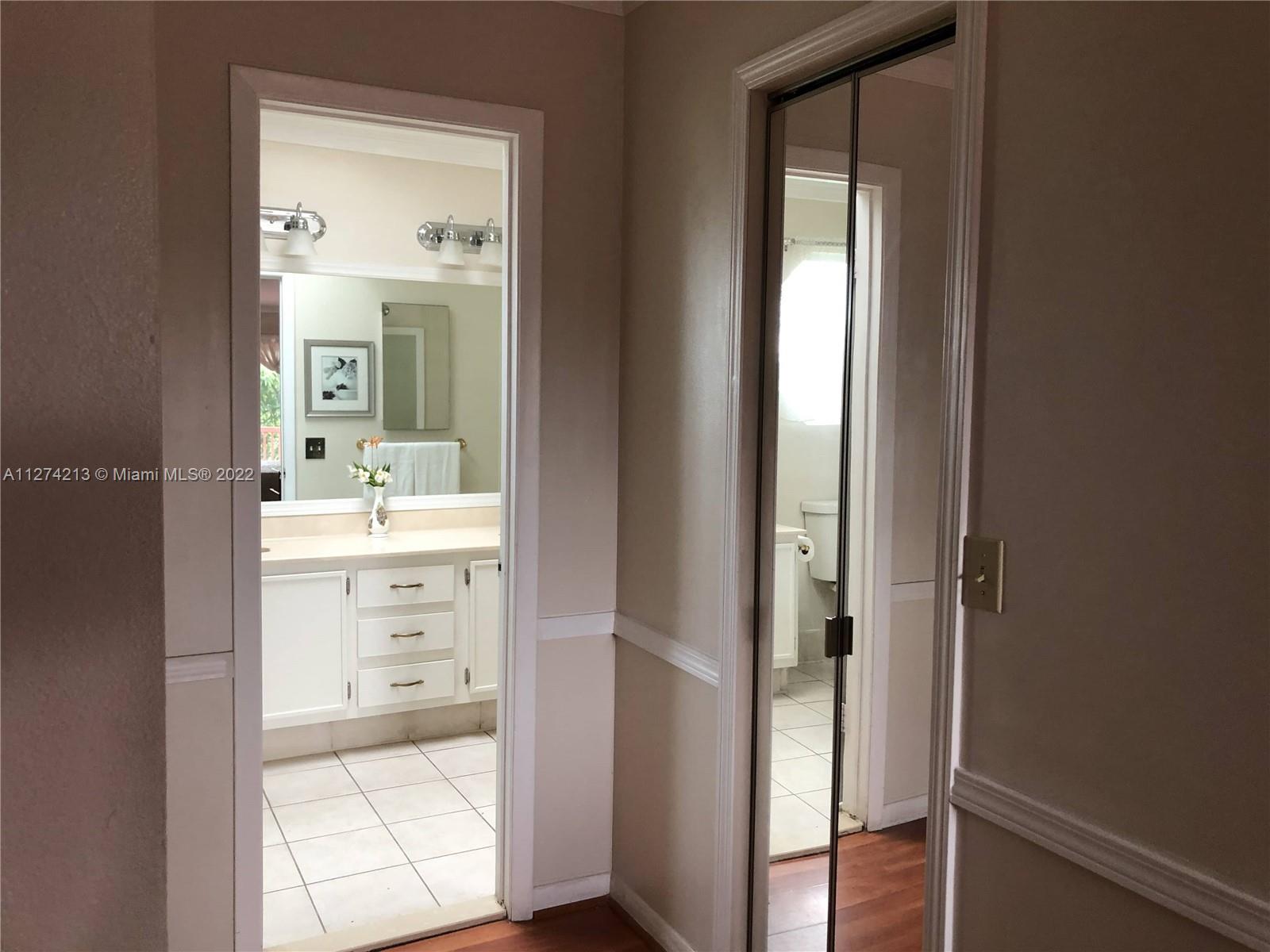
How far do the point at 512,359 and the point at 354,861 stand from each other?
1688 mm

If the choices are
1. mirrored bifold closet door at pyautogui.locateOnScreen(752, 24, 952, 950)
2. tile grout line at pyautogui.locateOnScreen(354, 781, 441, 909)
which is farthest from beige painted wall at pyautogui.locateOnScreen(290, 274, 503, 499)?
mirrored bifold closet door at pyautogui.locateOnScreen(752, 24, 952, 950)

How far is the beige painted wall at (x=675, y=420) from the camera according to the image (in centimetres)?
230

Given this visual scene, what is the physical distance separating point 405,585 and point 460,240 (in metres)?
1.53

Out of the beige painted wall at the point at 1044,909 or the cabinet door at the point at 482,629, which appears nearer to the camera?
the beige painted wall at the point at 1044,909

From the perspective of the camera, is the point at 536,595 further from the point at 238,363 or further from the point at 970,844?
the point at 970,844

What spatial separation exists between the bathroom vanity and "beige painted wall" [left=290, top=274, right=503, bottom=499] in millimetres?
339

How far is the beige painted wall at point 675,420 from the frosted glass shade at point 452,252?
1689 mm

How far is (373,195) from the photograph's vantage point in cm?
409

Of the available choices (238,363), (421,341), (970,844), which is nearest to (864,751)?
(970,844)

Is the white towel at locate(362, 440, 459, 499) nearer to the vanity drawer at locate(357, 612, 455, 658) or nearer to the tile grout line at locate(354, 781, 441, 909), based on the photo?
the vanity drawer at locate(357, 612, 455, 658)

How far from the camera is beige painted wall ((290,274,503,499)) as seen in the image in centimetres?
408

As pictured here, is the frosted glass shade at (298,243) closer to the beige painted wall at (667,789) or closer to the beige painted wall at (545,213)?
the beige painted wall at (545,213)

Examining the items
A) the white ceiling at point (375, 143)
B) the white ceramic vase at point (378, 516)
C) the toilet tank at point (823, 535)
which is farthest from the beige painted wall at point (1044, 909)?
the white ceramic vase at point (378, 516)

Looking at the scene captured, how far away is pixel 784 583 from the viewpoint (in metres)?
2.18
